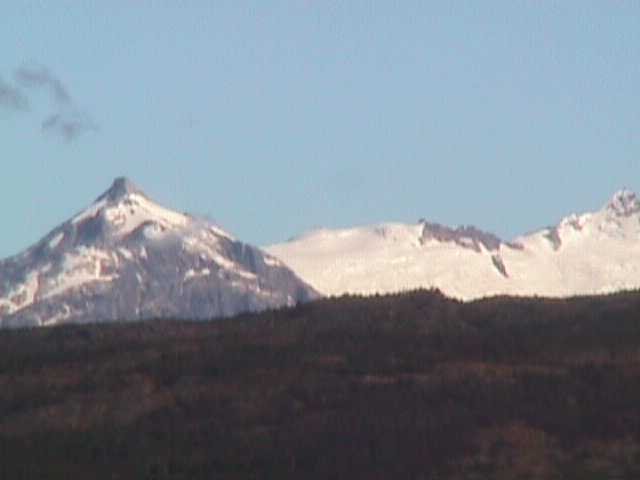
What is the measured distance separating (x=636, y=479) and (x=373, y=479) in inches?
745

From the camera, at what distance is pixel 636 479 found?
646 ft

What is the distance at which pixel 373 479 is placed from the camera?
198750mm
